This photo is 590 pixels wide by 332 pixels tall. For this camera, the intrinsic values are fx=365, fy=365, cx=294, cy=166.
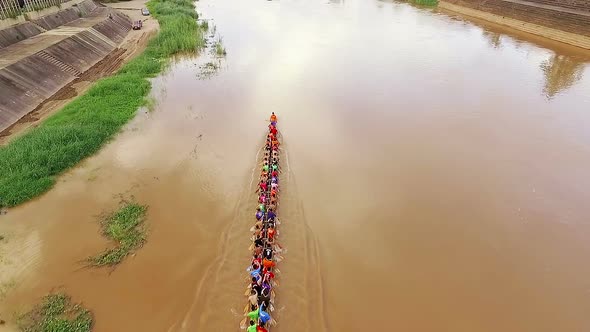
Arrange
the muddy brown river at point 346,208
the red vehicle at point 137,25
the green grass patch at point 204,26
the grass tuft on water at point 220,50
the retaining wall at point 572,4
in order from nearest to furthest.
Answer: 1. the muddy brown river at point 346,208
2. the grass tuft on water at point 220,50
3. the retaining wall at point 572,4
4. the red vehicle at point 137,25
5. the green grass patch at point 204,26

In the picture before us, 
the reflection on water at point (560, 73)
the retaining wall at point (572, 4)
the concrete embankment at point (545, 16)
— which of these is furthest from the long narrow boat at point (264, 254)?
the retaining wall at point (572, 4)

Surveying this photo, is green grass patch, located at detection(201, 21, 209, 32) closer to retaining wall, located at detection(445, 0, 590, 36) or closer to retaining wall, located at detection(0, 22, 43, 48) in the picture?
retaining wall, located at detection(0, 22, 43, 48)

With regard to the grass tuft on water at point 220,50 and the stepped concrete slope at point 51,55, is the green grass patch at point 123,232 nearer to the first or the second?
the stepped concrete slope at point 51,55

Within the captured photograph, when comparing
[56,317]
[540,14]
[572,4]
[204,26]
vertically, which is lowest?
[56,317]

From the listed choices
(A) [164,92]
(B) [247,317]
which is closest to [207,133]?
(A) [164,92]

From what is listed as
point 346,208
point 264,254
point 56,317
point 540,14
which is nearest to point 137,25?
point 346,208

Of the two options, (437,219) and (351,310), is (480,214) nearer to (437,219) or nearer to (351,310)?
(437,219)

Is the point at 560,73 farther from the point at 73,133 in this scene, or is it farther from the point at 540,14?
the point at 73,133

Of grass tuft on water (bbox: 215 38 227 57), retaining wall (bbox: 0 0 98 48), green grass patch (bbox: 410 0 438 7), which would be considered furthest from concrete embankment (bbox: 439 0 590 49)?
retaining wall (bbox: 0 0 98 48)
